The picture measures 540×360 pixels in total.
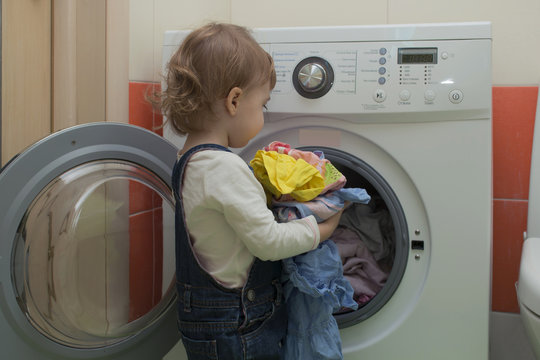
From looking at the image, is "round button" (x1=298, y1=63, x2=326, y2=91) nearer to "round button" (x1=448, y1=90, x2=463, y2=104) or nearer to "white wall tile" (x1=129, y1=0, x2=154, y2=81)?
"round button" (x1=448, y1=90, x2=463, y2=104)

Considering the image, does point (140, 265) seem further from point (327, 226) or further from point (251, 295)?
point (327, 226)

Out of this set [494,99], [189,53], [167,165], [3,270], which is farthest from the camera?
[494,99]

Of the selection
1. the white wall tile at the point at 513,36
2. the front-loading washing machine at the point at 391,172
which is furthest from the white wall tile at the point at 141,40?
the white wall tile at the point at 513,36

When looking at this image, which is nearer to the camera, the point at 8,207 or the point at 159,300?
the point at 8,207

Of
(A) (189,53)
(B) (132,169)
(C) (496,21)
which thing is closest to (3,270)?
(B) (132,169)

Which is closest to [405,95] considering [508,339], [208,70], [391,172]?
[391,172]

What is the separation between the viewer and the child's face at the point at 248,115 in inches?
33.3

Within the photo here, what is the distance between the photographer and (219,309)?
791 mm

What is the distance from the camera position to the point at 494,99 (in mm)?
1386

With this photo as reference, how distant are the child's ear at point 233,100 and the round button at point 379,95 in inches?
13.0

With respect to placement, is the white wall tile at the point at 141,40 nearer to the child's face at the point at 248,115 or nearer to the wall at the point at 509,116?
the wall at the point at 509,116

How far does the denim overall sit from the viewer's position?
31.2 inches

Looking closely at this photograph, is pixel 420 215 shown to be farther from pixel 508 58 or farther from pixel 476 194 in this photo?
pixel 508 58

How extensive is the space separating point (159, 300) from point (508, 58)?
1224 millimetres
